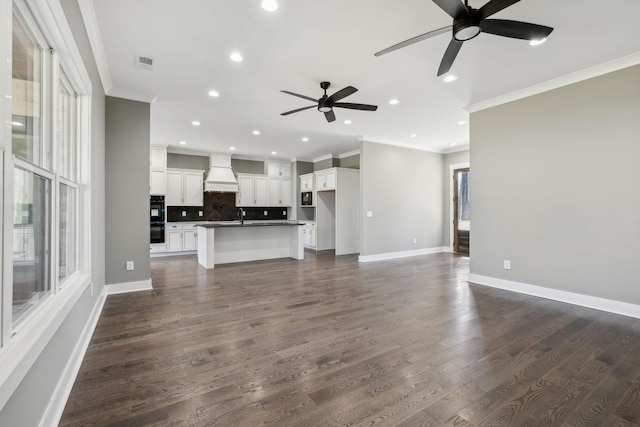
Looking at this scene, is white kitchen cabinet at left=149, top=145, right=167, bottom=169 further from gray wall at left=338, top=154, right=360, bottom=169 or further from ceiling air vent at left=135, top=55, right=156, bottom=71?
gray wall at left=338, top=154, right=360, bottom=169

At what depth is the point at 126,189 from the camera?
4.05m

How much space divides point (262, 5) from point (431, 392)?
3146mm

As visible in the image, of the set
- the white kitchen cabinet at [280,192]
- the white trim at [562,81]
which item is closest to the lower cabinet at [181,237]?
the white kitchen cabinet at [280,192]

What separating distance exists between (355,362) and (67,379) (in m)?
Result: 1.93

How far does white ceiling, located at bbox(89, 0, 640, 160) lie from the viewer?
2.45 meters

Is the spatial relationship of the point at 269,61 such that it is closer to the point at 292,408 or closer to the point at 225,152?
the point at 292,408

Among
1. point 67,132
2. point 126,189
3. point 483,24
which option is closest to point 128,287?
point 126,189

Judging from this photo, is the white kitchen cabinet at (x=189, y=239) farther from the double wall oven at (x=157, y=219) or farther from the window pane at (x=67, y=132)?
the window pane at (x=67, y=132)

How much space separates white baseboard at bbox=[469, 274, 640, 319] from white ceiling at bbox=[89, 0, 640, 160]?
9.05ft

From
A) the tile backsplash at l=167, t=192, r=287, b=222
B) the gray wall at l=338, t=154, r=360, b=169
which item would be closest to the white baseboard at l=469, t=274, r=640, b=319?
the gray wall at l=338, t=154, r=360, b=169

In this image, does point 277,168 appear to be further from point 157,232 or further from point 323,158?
point 157,232

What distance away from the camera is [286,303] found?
3631 mm

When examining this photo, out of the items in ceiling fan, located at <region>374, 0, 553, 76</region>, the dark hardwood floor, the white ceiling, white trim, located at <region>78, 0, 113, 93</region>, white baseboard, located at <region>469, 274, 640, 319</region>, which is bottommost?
the dark hardwood floor

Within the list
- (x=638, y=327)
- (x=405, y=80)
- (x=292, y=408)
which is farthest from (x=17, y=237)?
(x=638, y=327)
